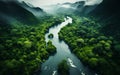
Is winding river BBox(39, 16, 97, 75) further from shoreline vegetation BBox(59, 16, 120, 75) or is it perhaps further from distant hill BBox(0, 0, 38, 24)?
distant hill BBox(0, 0, 38, 24)

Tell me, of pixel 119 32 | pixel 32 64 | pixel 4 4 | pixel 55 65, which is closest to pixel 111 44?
pixel 119 32

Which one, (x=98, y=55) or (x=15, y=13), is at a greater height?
(x=15, y=13)

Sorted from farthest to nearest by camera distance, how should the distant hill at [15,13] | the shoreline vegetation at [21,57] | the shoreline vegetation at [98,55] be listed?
the distant hill at [15,13] → the shoreline vegetation at [98,55] → the shoreline vegetation at [21,57]

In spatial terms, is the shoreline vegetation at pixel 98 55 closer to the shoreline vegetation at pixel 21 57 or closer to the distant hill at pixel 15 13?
the shoreline vegetation at pixel 21 57

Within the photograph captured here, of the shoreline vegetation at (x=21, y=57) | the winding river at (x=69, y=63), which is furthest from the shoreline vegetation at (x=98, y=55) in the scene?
the shoreline vegetation at (x=21, y=57)

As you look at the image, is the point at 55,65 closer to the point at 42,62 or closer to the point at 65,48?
the point at 42,62

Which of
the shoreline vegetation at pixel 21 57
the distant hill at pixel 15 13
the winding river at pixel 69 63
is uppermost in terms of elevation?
the distant hill at pixel 15 13

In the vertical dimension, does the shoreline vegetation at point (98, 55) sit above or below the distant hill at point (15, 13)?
below

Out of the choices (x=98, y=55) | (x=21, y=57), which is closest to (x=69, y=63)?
(x=98, y=55)

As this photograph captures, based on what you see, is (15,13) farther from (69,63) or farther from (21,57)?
(69,63)

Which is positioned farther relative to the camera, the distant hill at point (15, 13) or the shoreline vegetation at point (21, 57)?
the distant hill at point (15, 13)

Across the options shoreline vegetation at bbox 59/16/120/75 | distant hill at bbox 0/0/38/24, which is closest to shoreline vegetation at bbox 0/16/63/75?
shoreline vegetation at bbox 59/16/120/75
